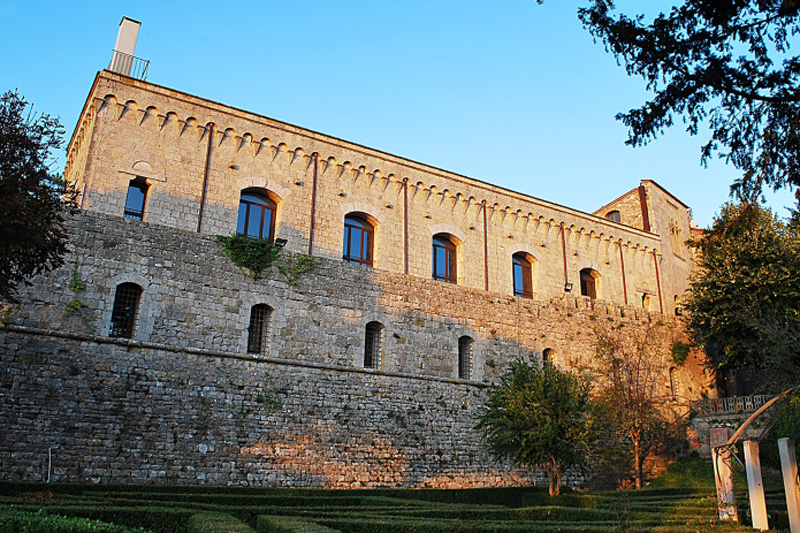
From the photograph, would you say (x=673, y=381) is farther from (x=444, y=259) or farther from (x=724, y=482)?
(x=724, y=482)

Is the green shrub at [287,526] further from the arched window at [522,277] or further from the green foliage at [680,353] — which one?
the green foliage at [680,353]

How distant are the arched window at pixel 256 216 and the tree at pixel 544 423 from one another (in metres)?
8.87

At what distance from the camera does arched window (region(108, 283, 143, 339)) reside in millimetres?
15531

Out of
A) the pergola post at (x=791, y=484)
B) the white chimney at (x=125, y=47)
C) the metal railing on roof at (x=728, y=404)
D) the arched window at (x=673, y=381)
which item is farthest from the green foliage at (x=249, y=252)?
the metal railing on roof at (x=728, y=404)

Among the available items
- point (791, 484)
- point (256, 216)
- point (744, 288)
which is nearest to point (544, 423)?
point (791, 484)

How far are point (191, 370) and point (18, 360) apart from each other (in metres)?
3.84

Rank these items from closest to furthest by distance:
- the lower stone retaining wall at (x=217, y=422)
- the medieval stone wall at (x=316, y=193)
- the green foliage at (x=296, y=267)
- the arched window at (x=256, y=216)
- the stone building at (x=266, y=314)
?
the lower stone retaining wall at (x=217, y=422)
the stone building at (x=266, y=314)
the medieval stone wall at (x=316, y=193)
the green foliage at (x=296, y=267)
the arched window at (x=256, y=216)

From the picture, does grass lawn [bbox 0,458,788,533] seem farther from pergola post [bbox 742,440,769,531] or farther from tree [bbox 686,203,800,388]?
tree [bbox 686,203,800,388]

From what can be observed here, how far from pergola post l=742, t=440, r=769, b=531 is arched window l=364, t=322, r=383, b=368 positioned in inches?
445

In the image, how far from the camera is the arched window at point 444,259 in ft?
74.0

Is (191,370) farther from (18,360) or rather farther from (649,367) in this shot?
(649,367)

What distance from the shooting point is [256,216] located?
19.4 m

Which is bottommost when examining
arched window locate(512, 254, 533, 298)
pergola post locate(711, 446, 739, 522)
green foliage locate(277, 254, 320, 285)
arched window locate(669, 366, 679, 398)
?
pergola post locate(711, 446, 739, 522)

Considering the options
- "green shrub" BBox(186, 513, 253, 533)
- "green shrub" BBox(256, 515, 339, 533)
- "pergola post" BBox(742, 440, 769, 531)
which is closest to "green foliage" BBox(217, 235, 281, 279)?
"green shrub" BBox(186, 513, 253, 533)
